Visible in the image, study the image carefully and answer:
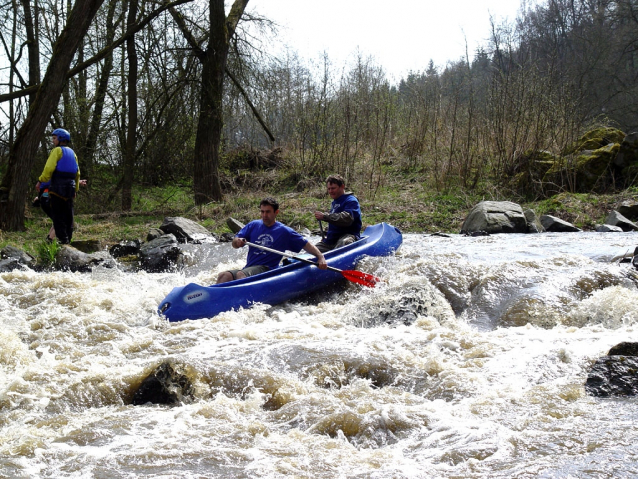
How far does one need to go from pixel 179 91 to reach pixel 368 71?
4.19m

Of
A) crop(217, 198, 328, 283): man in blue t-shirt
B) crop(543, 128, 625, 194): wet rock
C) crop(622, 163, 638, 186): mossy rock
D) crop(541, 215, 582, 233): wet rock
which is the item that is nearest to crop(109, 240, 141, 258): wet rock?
crop(217, 198, 328, 283): man in blue t-shirt

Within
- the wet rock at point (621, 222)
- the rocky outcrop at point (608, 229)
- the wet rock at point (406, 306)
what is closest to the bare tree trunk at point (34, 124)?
the wet rock at point (406, 306)

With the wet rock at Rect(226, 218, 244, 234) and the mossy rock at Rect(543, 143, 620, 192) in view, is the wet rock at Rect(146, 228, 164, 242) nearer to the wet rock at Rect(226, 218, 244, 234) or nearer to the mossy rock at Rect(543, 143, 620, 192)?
the wet rock at Rect(226, 218, 244, 234)

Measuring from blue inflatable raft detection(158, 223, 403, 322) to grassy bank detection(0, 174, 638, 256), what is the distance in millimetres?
3147

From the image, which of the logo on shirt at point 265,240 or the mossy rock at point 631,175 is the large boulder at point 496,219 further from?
the logo on shirt at point 265,240

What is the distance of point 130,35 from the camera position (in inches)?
424

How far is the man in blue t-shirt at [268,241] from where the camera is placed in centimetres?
584

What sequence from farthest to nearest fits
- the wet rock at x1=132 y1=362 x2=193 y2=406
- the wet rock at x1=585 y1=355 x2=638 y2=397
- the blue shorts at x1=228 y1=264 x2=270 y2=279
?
the blue shorts at x1=228 y1=264 x2=270 y2=279 → the wet rock at x1=132 y1=362 x2=193 y2=406 → the wet rock at x1=585 y1=355 x2=638 y2=397

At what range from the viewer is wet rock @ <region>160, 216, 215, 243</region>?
8914 mm

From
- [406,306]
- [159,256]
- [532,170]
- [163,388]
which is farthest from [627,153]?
[163,388]

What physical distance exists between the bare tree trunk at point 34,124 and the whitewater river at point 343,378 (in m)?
3.39

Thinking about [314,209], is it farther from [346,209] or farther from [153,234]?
[346,209]

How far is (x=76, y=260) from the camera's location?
729 cm

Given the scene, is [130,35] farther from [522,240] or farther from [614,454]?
[614,454]
